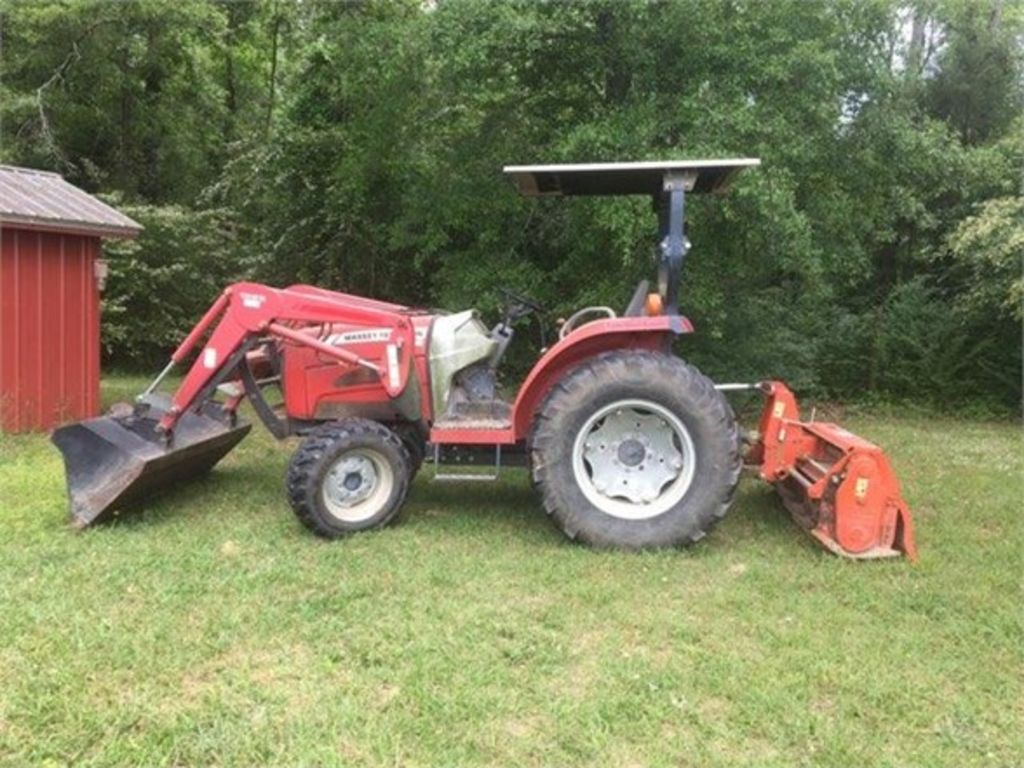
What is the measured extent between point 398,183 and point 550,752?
8580 millimetres

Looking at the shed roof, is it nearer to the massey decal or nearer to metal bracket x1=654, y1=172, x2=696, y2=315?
the massey decal

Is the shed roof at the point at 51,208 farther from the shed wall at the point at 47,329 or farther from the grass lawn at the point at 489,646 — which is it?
the grass lawn at the point at 489,646

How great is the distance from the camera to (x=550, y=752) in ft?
8.66

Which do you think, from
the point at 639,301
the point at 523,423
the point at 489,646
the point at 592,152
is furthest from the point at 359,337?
the point at 592,152

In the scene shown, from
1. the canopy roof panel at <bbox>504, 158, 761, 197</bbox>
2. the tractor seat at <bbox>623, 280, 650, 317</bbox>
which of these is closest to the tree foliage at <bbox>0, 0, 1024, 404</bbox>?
the canopy roof panel at <bbox>504, 158, 761, 197</bbox>

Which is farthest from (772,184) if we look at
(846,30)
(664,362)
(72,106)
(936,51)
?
(72,106)

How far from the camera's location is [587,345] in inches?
187

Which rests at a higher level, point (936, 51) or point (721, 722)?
point (936, 51)

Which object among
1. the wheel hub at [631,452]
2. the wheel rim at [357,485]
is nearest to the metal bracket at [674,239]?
the wheel hub at [631,452]

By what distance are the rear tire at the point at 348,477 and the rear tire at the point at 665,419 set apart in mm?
799

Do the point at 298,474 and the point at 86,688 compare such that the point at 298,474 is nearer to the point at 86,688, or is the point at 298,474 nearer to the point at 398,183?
the point at 86,688

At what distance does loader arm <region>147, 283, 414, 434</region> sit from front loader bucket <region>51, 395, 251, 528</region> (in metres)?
0.19

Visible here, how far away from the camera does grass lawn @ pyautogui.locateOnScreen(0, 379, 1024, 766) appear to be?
2.68 m

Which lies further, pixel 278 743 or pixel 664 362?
pixel 664 362
